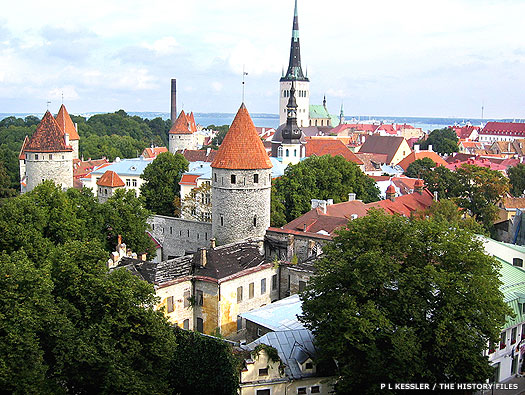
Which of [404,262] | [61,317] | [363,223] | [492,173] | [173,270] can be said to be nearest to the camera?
[61,317]

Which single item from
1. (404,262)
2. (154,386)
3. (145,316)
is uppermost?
(404,262)

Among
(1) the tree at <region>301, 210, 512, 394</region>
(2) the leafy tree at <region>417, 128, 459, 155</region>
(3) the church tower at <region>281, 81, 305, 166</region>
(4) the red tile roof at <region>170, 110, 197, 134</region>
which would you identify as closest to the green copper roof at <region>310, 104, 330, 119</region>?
(2) the leafy tree at <region>417, 128, 459, 155</region>

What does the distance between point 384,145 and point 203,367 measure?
78.6 m

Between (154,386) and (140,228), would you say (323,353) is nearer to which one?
(154,386)

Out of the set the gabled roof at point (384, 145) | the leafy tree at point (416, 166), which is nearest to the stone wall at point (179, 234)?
the leafy tree at point (416, 166)

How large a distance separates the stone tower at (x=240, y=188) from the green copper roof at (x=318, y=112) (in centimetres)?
11226

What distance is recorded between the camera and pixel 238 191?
35.4 meters

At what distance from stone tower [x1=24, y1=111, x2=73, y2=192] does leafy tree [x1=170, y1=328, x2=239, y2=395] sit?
31280 mm

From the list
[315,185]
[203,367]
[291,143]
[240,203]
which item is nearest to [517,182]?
[291,143]

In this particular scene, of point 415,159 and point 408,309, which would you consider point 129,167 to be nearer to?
point 415,159

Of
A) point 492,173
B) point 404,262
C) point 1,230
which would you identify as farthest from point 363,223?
point 492,173

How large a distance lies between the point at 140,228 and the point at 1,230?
8407mm

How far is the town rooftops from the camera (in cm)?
2634

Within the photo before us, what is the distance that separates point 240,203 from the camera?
1399 inches
